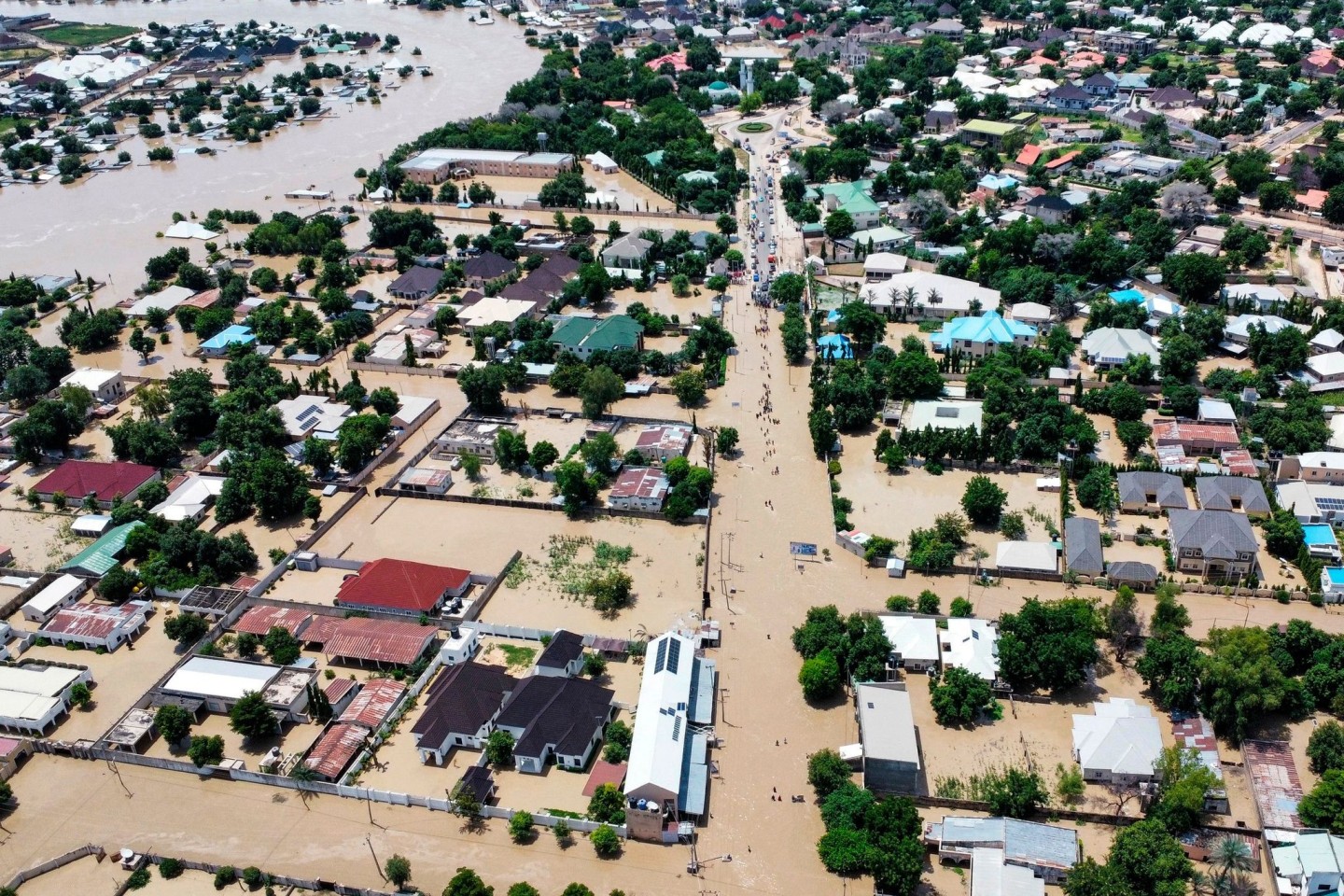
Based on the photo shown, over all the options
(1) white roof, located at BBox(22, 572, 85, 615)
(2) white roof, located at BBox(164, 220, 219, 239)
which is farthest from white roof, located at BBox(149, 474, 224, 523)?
(2) white roof, located at BBox(164, 220, 219, 239)

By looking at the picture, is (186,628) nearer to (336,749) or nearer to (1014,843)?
(336,749)

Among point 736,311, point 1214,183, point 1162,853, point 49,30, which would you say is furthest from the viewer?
point 49,30

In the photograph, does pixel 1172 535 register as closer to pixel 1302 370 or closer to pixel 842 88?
pixel 1302 370

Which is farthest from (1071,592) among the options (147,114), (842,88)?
(147,114)

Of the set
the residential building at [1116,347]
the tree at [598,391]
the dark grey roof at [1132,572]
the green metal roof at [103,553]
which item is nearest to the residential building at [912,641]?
the dark grey roof at [1132,572]

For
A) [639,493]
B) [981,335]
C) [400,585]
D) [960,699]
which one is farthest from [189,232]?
[960,699]
